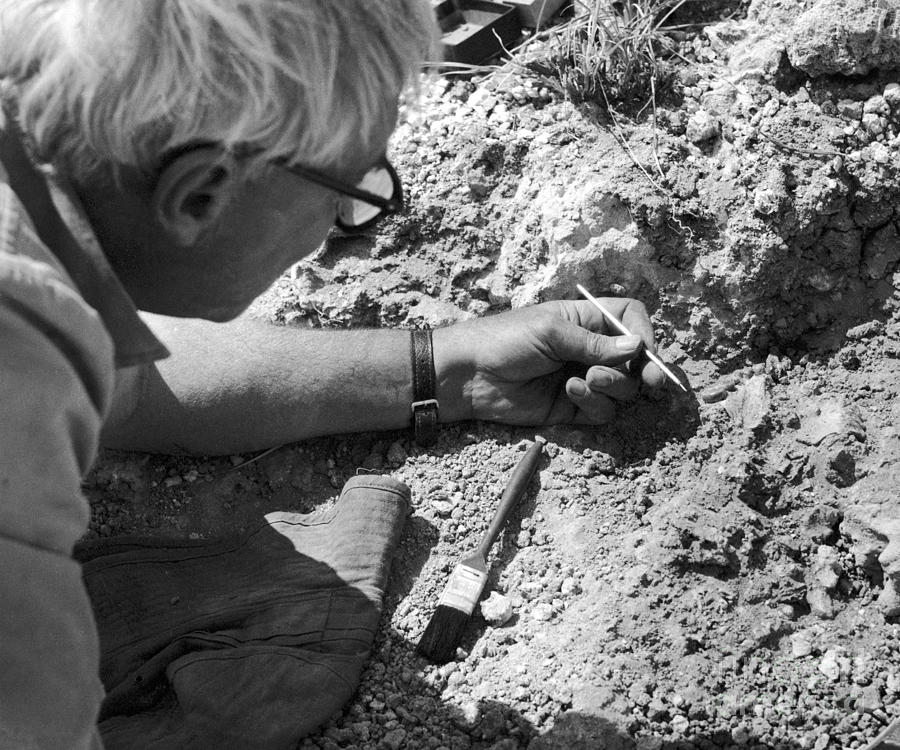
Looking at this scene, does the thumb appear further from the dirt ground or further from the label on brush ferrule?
the label on brush ferrule

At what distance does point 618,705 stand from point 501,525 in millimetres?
604

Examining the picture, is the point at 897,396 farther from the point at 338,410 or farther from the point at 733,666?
the point at 338,410

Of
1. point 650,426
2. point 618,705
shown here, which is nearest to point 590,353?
point 650,426

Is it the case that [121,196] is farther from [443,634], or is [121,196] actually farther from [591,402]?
[591,402]

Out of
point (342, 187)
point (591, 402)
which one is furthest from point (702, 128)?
point (342, 187)

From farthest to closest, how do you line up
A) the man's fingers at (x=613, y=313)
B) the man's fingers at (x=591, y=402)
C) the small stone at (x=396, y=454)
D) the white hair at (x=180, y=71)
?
the small stone at (x=396, y=454)
the man's fingers at (x=613, y=313)
the man's fingers at (x=591, y=402)
the white hair at (x=180, y=71)

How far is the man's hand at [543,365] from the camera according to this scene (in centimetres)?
268

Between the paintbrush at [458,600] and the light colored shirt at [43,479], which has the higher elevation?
the light colored shirt at [43,479]

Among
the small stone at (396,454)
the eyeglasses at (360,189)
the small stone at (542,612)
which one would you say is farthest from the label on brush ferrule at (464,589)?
the eyeglasses at (360,189)

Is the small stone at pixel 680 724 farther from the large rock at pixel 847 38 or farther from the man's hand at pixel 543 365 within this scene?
the large rock at pixel 847 38

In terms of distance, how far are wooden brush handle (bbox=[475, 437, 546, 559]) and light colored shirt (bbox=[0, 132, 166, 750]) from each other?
133 cm

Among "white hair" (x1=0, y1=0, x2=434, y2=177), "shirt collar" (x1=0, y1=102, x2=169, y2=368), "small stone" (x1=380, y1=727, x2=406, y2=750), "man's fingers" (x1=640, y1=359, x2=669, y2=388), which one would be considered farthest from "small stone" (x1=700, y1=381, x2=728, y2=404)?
"shirt collar" (x1=0, y1=102, x2=169, y2=368)

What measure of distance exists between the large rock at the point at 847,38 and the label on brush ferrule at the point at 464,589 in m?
1.79

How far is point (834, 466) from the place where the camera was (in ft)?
8.01
